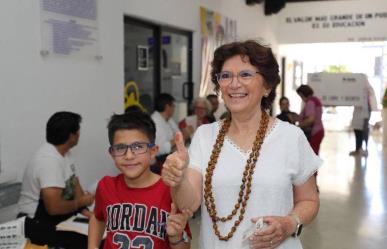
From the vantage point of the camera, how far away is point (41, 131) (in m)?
3.63

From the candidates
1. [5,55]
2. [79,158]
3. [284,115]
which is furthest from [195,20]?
[5,55]

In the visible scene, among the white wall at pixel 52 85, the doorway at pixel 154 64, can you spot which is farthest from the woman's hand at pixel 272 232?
the doorway at pixel 154 64

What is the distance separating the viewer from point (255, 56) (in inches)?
59.2

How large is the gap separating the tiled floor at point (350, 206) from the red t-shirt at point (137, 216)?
2.33m

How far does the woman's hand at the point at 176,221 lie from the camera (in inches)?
59.9

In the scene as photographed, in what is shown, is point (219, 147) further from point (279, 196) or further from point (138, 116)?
point (138, 116)

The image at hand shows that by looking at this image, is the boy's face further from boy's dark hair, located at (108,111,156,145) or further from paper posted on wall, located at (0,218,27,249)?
paper posted on wall, located at (0,218,27,249)

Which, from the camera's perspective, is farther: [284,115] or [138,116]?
[284,115]

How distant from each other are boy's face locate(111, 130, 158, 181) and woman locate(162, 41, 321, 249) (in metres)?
0.23

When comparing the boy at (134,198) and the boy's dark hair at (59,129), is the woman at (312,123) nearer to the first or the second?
the boy's dark hair at (59,129)

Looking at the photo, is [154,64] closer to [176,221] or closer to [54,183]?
[54,183]

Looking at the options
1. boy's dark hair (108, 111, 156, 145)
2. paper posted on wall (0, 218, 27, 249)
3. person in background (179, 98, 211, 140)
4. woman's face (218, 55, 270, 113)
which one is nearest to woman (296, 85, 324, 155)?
person in background (179, 98, 211, 140)

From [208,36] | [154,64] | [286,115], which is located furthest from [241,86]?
[208,36]

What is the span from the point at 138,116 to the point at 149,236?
0.47 meters
